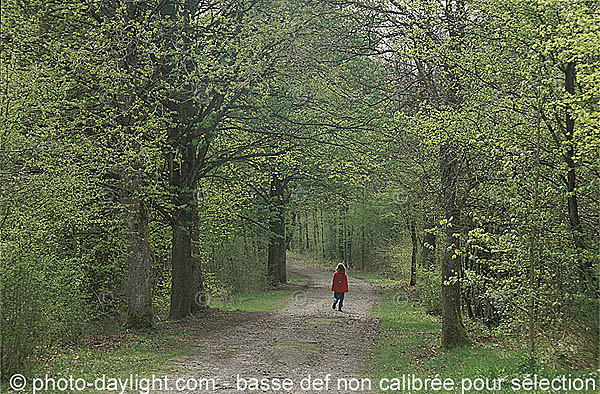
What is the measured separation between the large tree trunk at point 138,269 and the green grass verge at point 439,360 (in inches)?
237

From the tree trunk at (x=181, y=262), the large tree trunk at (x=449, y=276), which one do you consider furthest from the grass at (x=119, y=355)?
the large tree trunk at (x=449, y=276)

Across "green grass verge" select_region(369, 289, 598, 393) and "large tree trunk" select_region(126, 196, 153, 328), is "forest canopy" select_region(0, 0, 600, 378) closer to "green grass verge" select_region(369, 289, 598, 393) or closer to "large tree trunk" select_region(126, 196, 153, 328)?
"large tree trunk" select_region(126, 196, 153, 328)

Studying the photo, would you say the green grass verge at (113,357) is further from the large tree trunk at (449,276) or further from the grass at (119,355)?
the large tree trunk at (449,276)

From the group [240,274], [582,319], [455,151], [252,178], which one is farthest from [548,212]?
[240,274]

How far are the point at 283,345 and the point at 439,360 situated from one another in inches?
142

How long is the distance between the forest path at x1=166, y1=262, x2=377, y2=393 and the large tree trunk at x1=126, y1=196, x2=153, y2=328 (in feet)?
4.93

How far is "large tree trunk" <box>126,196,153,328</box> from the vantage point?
14.1m

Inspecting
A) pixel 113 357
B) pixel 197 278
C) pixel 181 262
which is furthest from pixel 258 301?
pixel 113 357

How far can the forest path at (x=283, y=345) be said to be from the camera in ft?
34.2

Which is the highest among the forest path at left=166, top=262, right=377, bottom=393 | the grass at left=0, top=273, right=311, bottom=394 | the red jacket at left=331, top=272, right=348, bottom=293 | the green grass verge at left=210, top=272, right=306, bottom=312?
the red jacket at left=331, top=272, right=348, bottom=293

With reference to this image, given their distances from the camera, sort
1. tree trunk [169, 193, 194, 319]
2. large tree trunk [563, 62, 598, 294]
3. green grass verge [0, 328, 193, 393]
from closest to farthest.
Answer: large tree trunk [563, 62, 598, 294]
green grass verge [0, 328, 193, 393]
tree trunk [169, 193, 194, 319]

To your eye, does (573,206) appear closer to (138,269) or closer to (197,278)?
(138,269)

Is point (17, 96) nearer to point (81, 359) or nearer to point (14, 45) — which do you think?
point (14, 45)

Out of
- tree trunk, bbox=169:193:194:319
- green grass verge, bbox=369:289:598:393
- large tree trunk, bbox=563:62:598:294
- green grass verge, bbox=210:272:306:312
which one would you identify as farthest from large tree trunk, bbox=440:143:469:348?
green grass verge, bbox=210:272:306:312
